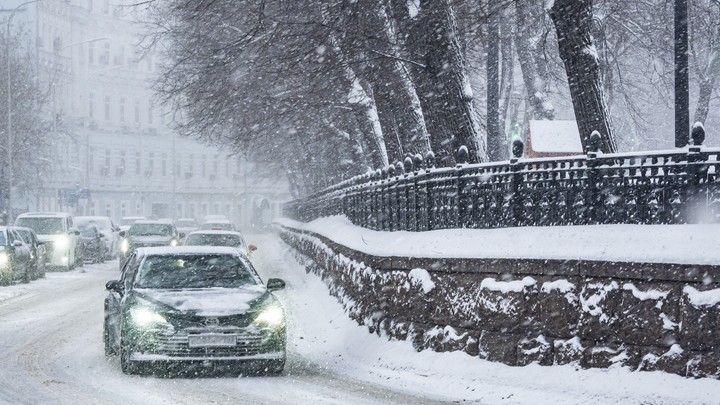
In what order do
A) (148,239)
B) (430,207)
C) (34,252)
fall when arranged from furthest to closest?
(148,239) → (34,252) → (430,207)

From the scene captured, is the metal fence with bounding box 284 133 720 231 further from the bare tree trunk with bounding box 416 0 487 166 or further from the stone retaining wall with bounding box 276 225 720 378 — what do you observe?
the bare tree trunk with bounding box 416 0 487 166

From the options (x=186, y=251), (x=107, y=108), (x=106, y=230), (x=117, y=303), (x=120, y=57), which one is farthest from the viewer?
(x=120, y=57)

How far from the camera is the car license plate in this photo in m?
12.6

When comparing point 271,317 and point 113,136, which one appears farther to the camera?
point 113,136

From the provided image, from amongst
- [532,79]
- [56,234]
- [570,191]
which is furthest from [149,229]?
[570,191]

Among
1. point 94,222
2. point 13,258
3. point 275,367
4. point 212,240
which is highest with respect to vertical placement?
point 94,222

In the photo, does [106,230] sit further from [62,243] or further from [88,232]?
[62,243]

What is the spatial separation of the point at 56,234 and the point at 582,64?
2476 centimetres

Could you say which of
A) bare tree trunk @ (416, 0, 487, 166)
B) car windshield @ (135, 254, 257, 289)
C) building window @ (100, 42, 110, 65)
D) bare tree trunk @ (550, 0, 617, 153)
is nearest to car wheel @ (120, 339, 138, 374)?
car windshield @ (135, 254, 257, 289)

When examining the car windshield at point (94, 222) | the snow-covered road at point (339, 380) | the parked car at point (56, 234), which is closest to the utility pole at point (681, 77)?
the snow-covered road at point (339, 380)

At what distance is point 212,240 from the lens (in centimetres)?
3000

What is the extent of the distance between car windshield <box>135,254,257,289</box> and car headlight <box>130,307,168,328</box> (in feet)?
2.89

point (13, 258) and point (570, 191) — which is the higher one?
point (570, 191)

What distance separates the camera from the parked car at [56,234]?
37.5 m
